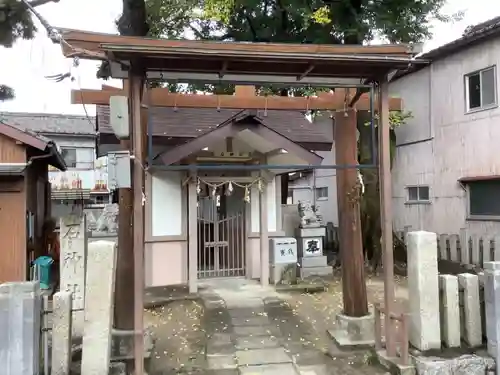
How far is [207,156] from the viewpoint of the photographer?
466 inches

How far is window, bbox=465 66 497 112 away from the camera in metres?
12.8

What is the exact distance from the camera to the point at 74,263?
759 centimetres

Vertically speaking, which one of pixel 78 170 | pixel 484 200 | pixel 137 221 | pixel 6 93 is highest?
pixel 6 93

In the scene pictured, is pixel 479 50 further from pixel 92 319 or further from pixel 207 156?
pixel 92 319

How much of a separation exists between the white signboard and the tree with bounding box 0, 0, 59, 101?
8073 millimetres

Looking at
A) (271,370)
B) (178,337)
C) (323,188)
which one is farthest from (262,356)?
(323,188)

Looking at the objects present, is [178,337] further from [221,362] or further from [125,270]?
[125,270]

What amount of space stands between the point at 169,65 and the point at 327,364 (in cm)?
518

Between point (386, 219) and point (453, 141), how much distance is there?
9347 mm

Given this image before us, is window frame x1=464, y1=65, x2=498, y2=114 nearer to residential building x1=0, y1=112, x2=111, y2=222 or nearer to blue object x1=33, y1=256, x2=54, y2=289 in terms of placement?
blue object x1=33, y1=256, x2=54, y2=289

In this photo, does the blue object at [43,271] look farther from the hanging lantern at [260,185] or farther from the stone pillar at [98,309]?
the stone pillar at [98,309]

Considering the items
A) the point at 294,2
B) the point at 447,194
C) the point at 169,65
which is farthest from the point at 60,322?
the point at 447,194

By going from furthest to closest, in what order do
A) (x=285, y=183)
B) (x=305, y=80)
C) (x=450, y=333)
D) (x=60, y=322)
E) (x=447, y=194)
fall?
(x=285, y=183)
(x=447, y=194)
(x=305, y=80)
(x=450, y=333)
(x=60, y=322)

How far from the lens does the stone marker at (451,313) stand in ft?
22.2
